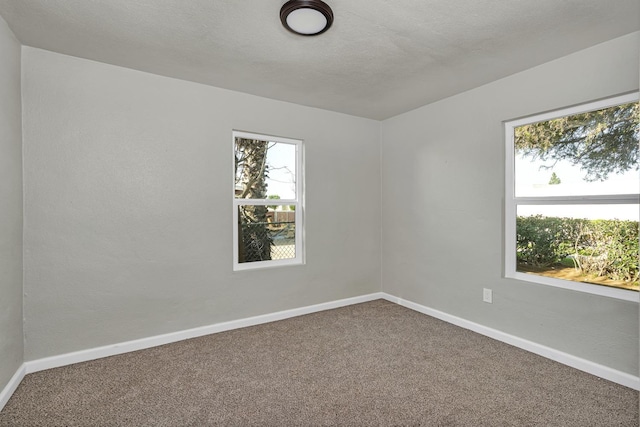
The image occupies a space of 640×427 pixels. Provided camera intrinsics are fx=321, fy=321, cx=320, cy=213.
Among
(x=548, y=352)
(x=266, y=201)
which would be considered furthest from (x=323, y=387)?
(x=266, y=201)

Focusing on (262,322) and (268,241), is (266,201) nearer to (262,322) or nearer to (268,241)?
(268,241)

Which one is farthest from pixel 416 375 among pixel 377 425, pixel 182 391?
pixel 182 391

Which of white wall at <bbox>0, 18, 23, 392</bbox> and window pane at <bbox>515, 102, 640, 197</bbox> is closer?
white wall at <bbox>0, 18, 23, 392</bbox>

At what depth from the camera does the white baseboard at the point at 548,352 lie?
2186mm

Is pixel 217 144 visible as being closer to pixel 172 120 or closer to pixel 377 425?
pixel 172 120

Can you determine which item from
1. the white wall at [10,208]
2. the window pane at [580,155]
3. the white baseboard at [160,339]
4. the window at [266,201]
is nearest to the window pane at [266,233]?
the window at [266,201]

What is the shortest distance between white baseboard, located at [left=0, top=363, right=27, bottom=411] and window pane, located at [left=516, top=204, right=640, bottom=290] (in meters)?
3.89

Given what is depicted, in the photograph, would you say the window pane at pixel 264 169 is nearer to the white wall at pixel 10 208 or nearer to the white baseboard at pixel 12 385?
the white wall at pixel 10 208

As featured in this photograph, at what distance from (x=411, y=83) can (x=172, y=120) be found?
223cm

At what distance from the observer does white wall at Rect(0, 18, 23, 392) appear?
1.99 meters

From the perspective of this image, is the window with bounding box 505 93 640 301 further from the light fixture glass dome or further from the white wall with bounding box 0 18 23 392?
the white wall with bounding box 0 18 23 392

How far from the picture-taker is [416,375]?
2312 mm

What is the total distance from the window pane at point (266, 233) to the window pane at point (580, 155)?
91.3 inches

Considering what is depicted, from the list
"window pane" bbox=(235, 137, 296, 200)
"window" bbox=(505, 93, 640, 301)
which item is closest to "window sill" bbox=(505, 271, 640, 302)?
"window" bbox=(505, 93, 640, 301)
